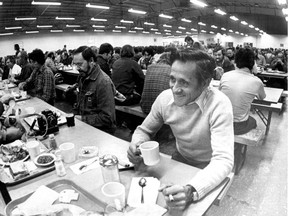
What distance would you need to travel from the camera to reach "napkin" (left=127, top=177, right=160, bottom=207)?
104cm

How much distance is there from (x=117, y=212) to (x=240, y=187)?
6.99ft

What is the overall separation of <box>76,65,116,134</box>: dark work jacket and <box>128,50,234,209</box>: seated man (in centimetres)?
93

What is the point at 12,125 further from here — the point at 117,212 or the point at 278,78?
the point at 278,78

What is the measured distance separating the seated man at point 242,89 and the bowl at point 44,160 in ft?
7.26

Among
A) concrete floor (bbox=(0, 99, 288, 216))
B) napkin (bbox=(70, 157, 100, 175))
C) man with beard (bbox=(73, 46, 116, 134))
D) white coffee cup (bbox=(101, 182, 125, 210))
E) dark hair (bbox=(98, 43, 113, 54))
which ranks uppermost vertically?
dark hair (bbox=(98, 43, 113, 54))

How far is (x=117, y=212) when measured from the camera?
942mm

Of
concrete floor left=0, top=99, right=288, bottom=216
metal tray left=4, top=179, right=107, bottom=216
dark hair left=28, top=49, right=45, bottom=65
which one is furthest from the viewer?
dark hair left=28, top=49, right=45, bottom=65

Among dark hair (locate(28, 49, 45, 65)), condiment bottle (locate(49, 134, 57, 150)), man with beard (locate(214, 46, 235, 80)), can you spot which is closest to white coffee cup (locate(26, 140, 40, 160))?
condiment bottle (locate(49, 134, 57, 150))

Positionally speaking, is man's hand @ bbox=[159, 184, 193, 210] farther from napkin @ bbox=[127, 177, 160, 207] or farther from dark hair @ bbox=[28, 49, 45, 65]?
dark hair @ bbox=[28, 49, 45, 65]

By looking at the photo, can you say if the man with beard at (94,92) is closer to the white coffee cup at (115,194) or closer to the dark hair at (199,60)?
the dark hair at (199,60)

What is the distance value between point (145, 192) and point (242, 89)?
7.00 feet

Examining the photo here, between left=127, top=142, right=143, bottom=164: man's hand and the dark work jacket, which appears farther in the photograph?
the dark work jacket

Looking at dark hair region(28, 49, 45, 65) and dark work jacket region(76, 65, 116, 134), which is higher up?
dark hair region(28, 49, 45, 65)

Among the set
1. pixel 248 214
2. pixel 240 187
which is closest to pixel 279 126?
pixel 240 187
